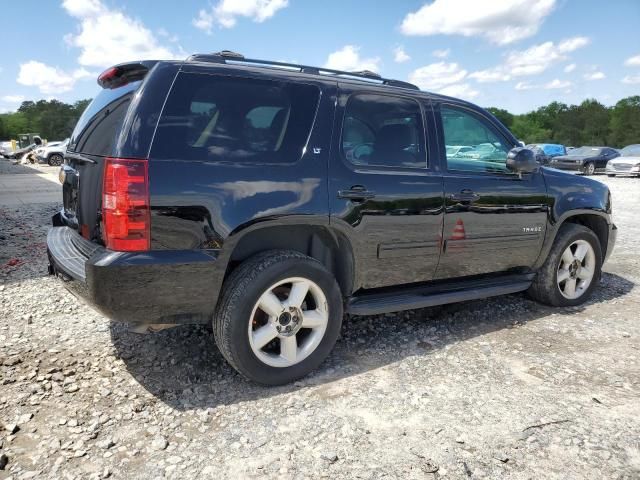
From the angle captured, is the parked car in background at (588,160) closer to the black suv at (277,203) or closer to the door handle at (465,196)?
the black suv at (277,203)

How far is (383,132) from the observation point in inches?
135

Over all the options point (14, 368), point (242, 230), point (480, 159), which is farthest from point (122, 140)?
point (480, 159)

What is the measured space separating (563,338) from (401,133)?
6.77 feet

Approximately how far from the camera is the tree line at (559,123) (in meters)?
73.1

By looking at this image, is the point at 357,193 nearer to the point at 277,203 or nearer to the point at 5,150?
the point at 277,203

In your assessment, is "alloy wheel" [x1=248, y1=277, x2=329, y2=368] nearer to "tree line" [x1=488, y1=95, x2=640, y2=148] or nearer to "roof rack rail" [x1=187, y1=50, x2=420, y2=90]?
"roof rack rail" [x1=187, y1=50, x2=420, y2=90]

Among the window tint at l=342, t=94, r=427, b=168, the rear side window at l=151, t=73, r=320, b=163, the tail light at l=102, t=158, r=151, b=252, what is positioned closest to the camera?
the tail light at l=102, t=158, r=151, b=252

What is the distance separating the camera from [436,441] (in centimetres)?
251

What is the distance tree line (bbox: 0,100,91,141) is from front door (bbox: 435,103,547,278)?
9051 cm

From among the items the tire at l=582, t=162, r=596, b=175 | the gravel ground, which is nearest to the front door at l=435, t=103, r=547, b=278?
the gravel ground

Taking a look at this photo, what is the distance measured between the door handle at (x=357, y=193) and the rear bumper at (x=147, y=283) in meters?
0.91

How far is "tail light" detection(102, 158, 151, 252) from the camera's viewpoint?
8.18 feet

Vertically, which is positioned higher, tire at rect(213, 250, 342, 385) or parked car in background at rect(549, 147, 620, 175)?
parked car in background at rect(549, 147, 620, 175)

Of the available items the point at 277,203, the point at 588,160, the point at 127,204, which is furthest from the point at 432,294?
the point at 588,160
